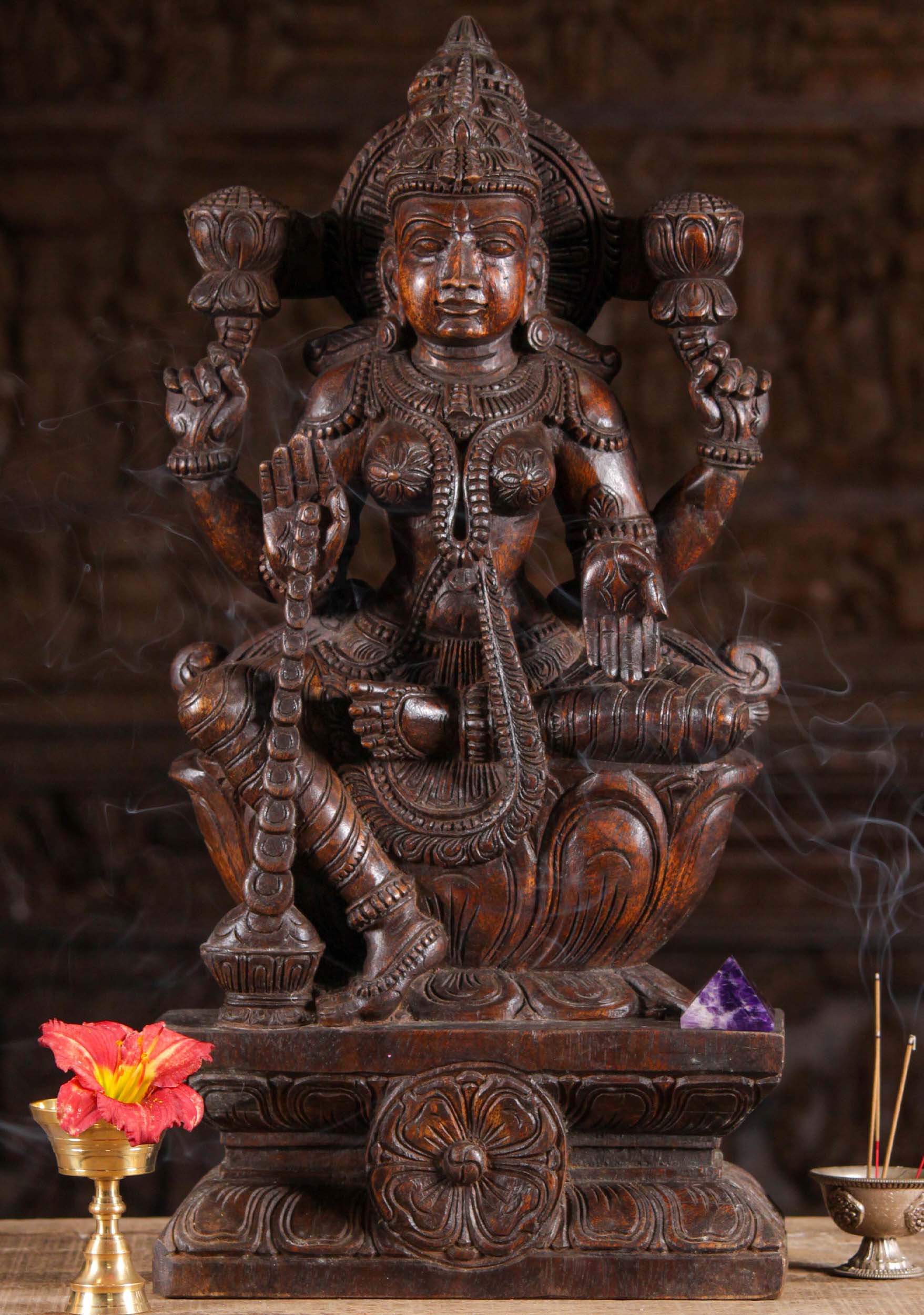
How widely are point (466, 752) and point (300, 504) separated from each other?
0.40 meters

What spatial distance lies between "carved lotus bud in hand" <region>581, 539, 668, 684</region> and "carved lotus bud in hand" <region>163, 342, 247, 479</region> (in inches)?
22.1

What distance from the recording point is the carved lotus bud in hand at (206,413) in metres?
2.99

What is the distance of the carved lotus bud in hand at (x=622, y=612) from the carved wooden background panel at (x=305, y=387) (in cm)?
110

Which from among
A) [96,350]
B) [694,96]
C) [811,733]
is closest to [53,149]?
[96,350]

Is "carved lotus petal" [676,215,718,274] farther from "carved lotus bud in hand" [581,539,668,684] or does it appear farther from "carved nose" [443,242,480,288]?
"carved lotus bud in hand" [581,539,668,684]

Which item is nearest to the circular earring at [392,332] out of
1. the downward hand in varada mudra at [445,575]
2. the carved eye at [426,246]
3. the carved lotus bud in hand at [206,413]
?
the downward hand in varada mudra at [445,575]

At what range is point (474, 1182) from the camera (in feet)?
8.75

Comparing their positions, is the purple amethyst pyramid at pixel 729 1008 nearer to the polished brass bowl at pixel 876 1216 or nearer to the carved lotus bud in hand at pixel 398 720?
the polished brass bowl at pixel 876 1216

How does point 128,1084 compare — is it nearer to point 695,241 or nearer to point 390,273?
point 390,273

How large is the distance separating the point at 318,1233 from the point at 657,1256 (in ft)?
1.42

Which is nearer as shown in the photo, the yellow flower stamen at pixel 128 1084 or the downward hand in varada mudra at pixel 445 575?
the yellow flower stamen at pixel 128 1084

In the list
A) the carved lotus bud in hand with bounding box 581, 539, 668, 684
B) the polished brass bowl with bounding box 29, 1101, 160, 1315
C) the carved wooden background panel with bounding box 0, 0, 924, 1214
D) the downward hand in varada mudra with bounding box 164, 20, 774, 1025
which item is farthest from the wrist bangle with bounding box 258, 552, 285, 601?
the carved wooden background panel with bounding box 0, 0, 924, 1214

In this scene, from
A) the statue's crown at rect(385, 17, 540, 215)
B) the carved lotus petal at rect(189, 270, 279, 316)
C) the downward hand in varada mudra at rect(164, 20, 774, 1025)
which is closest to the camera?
the downward hand in varada mudra at rect(164, 20, 774, 1025)

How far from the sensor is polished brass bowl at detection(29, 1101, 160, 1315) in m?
2.59
